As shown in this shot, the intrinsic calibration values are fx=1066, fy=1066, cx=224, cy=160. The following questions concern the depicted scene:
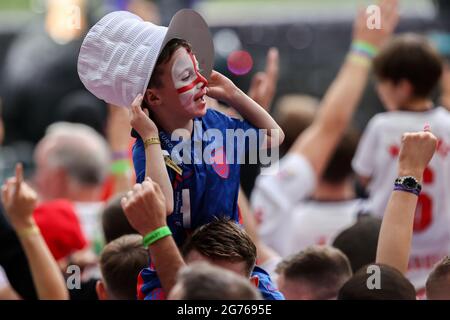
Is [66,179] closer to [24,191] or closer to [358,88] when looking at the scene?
[358,88]

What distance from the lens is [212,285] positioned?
205 centimetres

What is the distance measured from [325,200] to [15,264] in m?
1.79

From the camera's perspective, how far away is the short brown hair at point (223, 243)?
245 cm

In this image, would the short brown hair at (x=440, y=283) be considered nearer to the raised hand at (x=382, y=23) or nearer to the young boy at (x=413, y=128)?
the raised hand at (x=382, y=23)

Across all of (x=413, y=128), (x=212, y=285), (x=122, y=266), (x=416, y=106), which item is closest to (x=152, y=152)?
(x=212, y=285)

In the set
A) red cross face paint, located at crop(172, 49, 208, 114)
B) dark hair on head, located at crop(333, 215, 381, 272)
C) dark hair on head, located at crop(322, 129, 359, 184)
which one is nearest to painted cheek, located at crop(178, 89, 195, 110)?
red cross face paint, located at crop(172, 49, 208, 114)

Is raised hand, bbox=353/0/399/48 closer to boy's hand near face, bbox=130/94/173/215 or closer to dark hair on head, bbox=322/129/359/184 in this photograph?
dark hair on head, bbox=322/129/359/184

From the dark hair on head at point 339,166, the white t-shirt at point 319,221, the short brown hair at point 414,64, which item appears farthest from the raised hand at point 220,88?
the dark hair on head at point 339,166

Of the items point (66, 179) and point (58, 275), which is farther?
point (66, 179)

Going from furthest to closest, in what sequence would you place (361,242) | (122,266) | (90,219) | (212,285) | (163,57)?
(90,219) → (361,242) → (122,266) → (163,57) → (212,285)

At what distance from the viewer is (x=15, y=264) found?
11.1 ft

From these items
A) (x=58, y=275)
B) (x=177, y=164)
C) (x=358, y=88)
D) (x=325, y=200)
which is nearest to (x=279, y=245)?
(x=325, y=200)

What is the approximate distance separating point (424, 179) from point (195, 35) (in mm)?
1867

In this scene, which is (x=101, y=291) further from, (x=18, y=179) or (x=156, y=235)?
(x=156, y=235)
